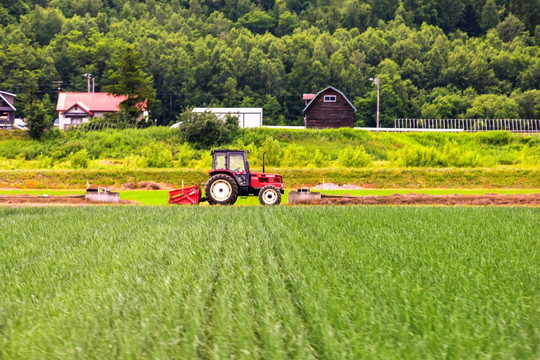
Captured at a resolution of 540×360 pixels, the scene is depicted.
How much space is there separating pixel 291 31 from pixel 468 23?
40.2 m

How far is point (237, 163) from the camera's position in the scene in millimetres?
18547

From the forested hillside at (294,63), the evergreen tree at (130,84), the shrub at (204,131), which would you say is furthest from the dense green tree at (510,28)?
the shrub at (204,131)

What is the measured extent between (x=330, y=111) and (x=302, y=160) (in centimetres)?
2676

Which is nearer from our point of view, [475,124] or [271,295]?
[271,295]

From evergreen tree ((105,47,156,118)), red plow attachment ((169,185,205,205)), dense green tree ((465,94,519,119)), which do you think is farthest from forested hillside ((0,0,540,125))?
red plow attachment ((169,185,205,205))

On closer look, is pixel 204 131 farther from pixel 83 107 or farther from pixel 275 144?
pixel 83 107

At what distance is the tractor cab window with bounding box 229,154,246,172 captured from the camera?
18.5m

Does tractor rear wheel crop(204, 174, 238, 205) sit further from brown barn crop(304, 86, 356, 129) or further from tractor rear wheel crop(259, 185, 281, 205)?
brown barn crop(304, 86, 356, 129)

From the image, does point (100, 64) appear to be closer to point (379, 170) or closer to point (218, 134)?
point (218, 134)

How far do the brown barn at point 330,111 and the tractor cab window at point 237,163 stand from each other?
42.6 m

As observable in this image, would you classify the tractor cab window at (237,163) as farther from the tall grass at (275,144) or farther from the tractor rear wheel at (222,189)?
the tall grass at (275,144)

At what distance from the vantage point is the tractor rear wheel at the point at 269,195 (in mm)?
18494

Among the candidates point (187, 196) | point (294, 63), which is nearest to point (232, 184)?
point (187, 196)

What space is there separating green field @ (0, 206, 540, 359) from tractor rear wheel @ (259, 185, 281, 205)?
818cm
